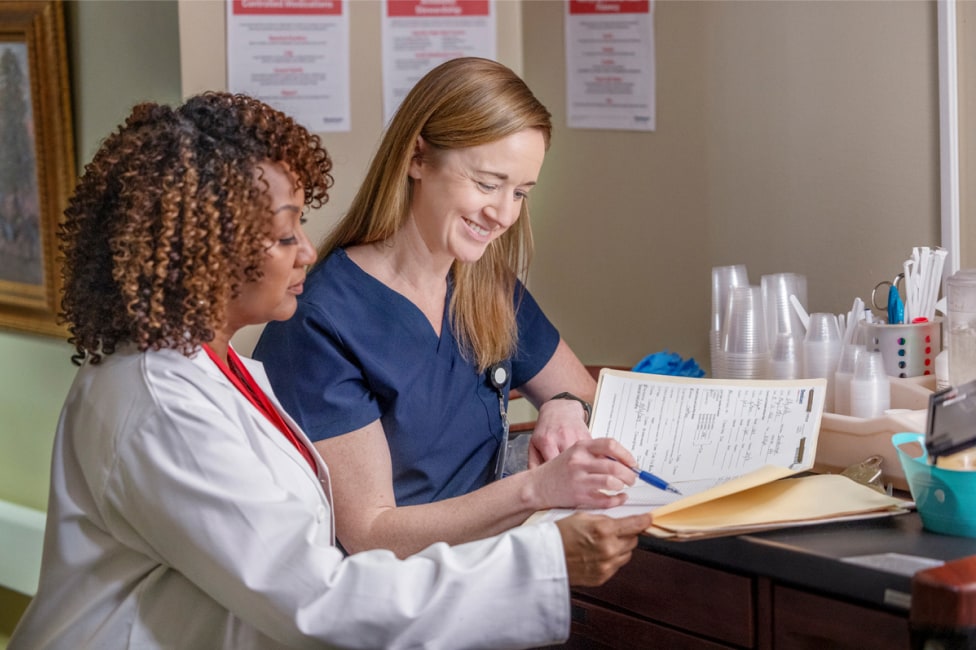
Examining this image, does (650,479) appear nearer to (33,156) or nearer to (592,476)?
(592,476)

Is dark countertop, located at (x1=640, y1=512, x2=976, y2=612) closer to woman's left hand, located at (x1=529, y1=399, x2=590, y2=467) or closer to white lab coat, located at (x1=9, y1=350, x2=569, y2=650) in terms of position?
white lab coat, located at (x1=9, y1=350, x2=569, y2=650)

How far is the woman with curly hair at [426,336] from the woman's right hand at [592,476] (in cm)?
6

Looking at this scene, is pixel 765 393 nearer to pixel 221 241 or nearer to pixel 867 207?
pixel 867 207

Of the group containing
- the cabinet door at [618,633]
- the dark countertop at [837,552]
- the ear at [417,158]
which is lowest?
the cabinet door at [618,633]

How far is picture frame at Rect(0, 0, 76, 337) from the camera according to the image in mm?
2965

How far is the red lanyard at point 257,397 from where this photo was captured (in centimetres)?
134

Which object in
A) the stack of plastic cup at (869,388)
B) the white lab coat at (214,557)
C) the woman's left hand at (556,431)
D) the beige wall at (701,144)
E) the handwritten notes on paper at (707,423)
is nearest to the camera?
the white lab coat at (214,557)

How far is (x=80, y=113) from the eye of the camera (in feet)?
9.83

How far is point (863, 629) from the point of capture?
115cm

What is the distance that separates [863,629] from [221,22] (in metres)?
1.86

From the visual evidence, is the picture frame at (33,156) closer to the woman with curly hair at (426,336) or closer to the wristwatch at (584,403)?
the woman with curly hair at (426,336)

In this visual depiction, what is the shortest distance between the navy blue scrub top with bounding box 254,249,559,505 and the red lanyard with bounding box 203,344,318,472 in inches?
5.6

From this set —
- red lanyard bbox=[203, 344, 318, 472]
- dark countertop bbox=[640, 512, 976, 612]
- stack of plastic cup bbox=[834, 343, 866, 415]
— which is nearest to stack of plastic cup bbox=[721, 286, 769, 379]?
stack of plastic cup bbox=[834, 343, 866, 415]

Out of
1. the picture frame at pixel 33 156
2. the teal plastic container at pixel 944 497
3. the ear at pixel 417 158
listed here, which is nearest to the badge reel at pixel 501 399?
the ear at pixel 417 158
